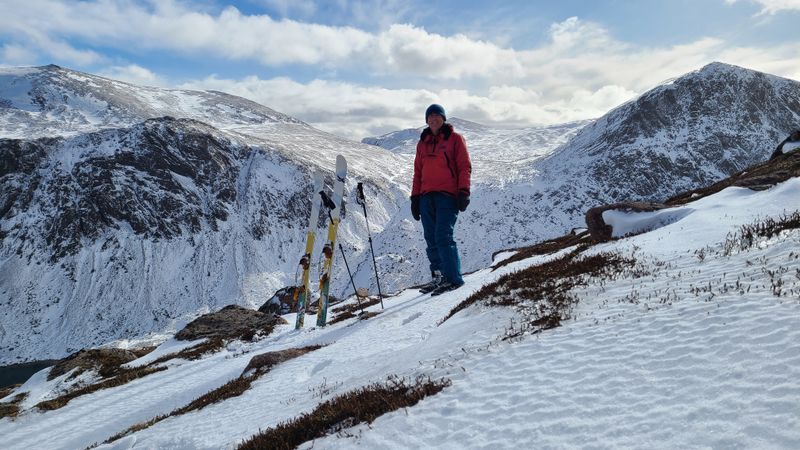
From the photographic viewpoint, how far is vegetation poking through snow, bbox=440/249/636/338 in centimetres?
766

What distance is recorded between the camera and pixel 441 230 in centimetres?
1359

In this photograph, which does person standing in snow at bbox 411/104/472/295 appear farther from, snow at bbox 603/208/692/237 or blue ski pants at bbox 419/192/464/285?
snow at bbox 603/208/692/237

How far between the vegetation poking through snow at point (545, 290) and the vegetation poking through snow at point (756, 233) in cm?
175

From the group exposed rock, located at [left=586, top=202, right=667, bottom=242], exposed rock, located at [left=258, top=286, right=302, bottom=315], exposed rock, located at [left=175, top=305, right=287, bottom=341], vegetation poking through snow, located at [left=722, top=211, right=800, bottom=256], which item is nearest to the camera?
vegetation poking through snow, located at [left=722, top=211, right=800, bottom=256]

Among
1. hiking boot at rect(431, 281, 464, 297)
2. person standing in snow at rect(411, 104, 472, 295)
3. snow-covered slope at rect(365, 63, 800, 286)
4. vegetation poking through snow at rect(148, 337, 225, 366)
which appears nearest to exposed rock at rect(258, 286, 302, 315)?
vegetation poking through snow at rect(148, 337, 225, 366)

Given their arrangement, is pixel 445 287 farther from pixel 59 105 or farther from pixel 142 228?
pixel 59 105

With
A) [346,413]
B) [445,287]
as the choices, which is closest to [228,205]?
[445,287]

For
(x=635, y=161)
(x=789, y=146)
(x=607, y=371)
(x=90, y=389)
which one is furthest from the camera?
(x=635, y=161)

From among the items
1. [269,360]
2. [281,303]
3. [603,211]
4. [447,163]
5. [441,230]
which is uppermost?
[447,163]

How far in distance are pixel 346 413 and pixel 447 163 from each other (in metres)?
9.01

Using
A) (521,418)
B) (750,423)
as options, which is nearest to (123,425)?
(521,418)

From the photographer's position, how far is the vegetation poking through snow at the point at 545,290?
7.66 metres

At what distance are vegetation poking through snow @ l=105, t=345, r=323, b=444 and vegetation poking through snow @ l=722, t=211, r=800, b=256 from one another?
1028cm

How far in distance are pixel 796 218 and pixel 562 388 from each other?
22.2ft
